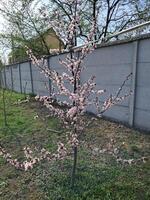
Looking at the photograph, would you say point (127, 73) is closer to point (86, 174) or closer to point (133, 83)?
point (133, 83)

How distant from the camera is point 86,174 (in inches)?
148

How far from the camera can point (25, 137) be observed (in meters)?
5.82

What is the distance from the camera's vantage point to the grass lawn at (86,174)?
336 cm

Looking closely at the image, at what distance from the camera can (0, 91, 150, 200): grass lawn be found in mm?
3361

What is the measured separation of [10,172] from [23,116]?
4.06m

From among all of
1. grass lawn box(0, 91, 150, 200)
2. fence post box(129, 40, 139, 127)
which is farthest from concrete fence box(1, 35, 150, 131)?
grass lawn box(0, 91, 150, 200)

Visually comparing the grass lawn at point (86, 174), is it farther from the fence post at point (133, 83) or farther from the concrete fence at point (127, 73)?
the concrete fence at point (127, 73)

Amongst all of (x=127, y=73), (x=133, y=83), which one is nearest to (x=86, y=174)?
(x=133, y=83)

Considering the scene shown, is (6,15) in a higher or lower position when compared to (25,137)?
higher

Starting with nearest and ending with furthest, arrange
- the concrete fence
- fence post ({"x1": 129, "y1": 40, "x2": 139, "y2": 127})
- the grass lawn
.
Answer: the grass lawn, the concrete fence, fence post ({"x1": 129, "y1": 40, "x2": 139, "y2": 127})

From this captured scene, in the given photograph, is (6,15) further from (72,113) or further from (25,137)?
(72,113)

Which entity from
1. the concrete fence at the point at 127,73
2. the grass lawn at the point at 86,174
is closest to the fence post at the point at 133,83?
the concrete fence at the point at 127,73

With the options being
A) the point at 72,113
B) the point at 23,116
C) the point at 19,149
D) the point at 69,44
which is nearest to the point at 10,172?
the point at 19,149

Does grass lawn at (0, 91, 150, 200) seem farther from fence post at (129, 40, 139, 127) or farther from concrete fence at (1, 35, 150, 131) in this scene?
concrete fence at (1, 35, 150, 131)
